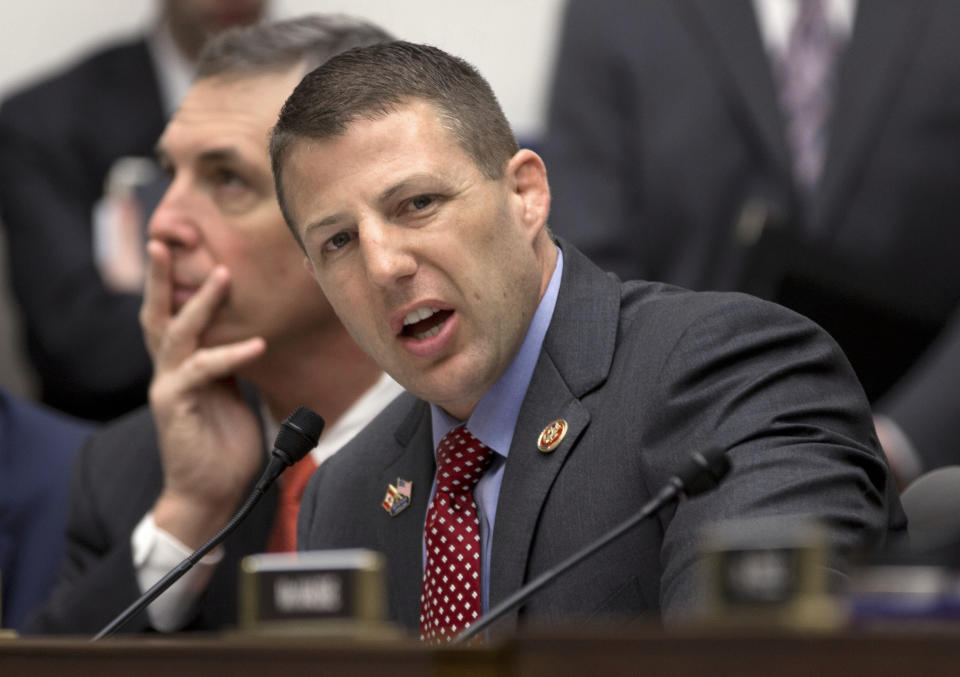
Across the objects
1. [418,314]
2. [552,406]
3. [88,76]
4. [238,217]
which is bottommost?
[88,76]

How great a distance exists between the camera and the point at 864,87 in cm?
341

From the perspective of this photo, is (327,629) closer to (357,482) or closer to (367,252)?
(367,252)

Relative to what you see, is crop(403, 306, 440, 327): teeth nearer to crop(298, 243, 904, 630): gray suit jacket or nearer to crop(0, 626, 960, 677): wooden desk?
crop(298, 243, 904, 630): gray suit jacket

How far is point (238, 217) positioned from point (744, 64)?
124 centimetres

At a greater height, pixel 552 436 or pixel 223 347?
pixel 552 436

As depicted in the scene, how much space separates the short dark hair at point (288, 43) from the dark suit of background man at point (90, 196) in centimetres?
110

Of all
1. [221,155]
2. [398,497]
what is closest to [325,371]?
[221,155]

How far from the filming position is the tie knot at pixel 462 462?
215 cm

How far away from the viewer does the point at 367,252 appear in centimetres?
203

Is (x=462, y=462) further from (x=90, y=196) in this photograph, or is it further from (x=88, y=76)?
(x=88, y=76)

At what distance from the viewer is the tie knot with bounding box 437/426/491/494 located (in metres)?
2.15

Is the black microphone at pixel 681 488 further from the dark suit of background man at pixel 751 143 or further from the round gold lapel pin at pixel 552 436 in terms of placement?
the dark suit of background man at pixel 751 143

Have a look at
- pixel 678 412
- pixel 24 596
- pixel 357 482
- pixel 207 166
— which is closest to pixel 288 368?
pixel 207 166

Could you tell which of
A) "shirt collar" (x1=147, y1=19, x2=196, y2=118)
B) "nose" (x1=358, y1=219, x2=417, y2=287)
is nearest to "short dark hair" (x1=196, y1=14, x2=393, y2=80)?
"nose" (x1=358, y1=219, x2=417, y2=287)
